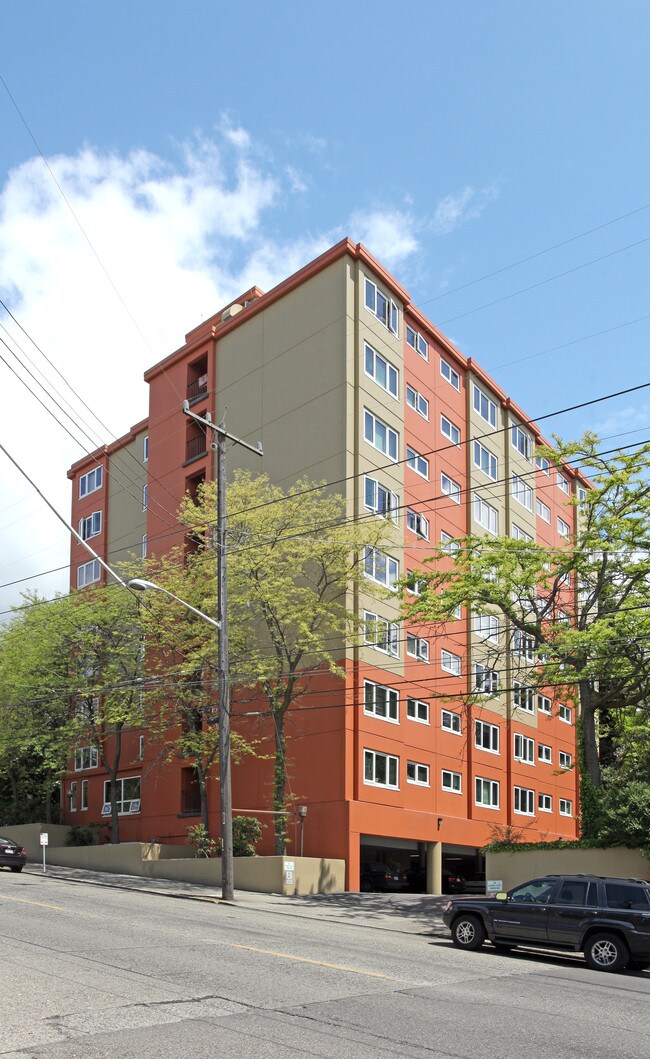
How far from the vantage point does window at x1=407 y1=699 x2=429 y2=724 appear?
4053cm

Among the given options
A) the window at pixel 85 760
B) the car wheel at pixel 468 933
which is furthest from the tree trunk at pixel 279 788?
the window at pixel 85 760

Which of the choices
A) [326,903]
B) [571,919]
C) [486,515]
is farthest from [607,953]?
[486,515]

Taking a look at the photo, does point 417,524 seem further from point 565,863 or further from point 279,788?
point 565,863

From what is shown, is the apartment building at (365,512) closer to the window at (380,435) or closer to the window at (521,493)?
the window at (380,435)

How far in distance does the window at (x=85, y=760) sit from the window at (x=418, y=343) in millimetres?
23430

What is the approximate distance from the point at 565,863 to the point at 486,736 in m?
19.4

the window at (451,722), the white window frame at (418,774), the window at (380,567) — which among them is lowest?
the white window frame at (418,774)

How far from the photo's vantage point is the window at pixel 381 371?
4034 centimetres

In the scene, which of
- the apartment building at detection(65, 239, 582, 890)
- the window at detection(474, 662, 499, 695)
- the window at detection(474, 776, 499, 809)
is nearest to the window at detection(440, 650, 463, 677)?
the apartment building at detection(65, 239, 582, 890)

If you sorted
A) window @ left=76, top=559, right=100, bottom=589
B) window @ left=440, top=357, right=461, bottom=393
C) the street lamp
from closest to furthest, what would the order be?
the street lamp < window @ left=440, top=357, right=461, bottom=393 < window @ left=76, top=559, right=100, bottom=589

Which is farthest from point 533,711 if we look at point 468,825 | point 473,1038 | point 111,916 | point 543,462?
point 473,1038

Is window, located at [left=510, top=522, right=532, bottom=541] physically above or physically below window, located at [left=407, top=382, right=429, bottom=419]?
below

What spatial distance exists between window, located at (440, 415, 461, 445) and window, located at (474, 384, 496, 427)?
303 centimetres

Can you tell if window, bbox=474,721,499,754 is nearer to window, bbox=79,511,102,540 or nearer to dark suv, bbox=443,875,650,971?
window, bbox=79,511,102,540
